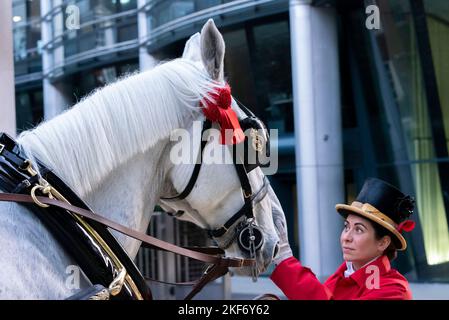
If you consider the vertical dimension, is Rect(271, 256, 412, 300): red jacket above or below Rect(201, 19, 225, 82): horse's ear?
below

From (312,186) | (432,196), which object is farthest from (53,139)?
(432,196)

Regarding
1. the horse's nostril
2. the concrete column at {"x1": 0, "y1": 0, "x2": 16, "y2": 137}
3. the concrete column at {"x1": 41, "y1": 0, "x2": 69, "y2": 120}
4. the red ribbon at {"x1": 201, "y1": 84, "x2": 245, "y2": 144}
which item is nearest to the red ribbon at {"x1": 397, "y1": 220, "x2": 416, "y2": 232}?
the horse's nostril

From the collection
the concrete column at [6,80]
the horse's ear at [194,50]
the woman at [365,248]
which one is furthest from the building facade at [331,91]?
the woman at [365,248]

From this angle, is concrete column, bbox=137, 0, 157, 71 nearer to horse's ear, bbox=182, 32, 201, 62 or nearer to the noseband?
horse's ear, bbox=182, 32, 201, 62

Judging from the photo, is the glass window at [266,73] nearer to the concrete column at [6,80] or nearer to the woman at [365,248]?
the concrete column at [6,80]

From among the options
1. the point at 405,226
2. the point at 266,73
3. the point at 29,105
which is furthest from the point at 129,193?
the point at 29,105

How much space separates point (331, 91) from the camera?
870cm

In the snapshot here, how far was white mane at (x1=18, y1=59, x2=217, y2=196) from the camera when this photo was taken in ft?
5.90

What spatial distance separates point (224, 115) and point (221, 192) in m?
0.26

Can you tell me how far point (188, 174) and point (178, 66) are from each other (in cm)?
37

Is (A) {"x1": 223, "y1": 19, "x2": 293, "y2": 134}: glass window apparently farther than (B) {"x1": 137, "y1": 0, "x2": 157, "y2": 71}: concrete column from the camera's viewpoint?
No

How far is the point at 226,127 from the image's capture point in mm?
1958

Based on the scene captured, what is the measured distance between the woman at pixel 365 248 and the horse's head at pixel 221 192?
0.10 meters

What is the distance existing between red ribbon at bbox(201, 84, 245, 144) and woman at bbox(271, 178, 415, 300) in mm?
382
